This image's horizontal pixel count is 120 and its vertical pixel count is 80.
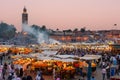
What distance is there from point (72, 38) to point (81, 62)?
124 m

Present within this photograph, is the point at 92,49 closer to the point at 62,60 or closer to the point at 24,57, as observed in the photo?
the point at 24,57

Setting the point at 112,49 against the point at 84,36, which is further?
the point at 84,36

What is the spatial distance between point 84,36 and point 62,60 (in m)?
128

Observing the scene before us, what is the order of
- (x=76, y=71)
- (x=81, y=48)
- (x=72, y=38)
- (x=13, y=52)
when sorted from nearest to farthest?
1. (x=76, y=71)
2. (x=13, y=52)
3. (x=81, y=48)
4. (x=72, y=38)

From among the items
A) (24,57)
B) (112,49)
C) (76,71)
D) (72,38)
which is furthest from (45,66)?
(72,38)

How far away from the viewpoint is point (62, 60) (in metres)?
22.5

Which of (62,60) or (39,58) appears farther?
(39,58)

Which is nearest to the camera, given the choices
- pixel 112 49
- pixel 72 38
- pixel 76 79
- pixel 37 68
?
pixel 76 79

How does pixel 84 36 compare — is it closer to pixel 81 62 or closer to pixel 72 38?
pixel 72 38

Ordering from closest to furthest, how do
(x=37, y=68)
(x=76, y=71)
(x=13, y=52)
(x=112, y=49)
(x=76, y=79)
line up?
(x=76, y=79)
(x=76, y=71)
(x=37, y=68)
(x=112, y=49)
(x=13, y=52)

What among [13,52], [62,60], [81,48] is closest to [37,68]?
[62,60]

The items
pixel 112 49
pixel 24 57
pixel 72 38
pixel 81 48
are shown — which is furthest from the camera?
pixel 72 38

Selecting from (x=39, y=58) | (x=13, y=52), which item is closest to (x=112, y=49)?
(x=13, y=52)

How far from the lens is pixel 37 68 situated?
24.3m
